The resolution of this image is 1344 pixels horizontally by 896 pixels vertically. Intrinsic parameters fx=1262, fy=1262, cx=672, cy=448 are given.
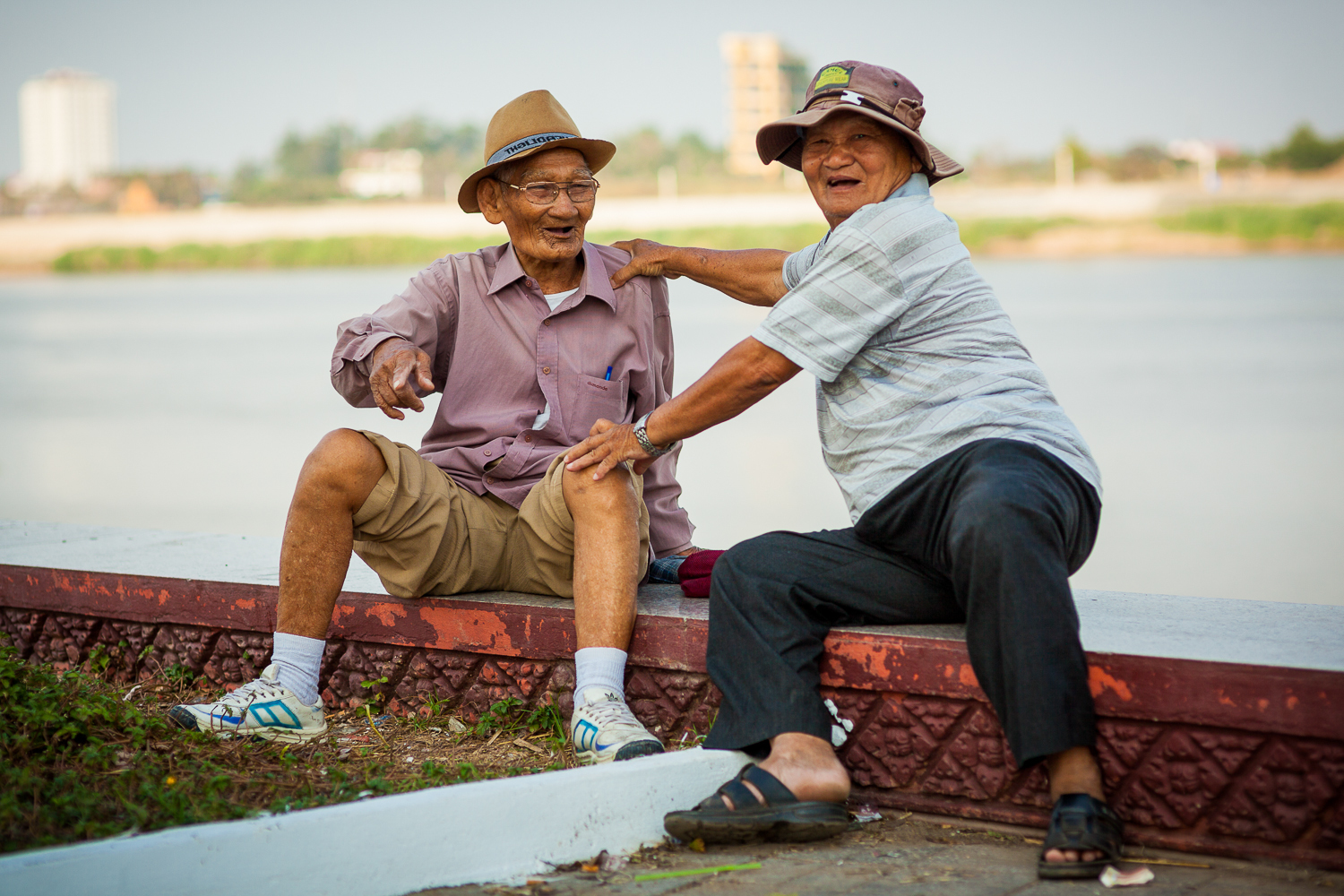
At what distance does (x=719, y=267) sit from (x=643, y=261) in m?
0.19

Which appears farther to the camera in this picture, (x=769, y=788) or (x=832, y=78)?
(x=832, y=78)

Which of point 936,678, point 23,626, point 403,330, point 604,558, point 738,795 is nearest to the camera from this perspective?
point 738,795

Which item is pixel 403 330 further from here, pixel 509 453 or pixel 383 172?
pixel 383 172

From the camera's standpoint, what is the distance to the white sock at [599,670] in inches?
101

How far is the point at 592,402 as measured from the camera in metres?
3.02

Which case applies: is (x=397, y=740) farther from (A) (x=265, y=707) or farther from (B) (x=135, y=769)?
(B) (x=135, y=769)

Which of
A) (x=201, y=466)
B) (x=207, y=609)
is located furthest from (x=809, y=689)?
(x=201, y=466)

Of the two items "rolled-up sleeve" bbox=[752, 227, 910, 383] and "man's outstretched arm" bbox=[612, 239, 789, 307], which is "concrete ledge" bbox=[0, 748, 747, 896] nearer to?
"rolled-up sleeve" bbox=[752, 227, 910, 383]

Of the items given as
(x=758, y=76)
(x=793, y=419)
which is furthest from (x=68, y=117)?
(x=793, y=419)

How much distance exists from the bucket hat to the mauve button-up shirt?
61 centimetres

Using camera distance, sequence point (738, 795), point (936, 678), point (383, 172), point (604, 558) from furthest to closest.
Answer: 1. point (383, 172)
2. point (604, 558)
3. point (936, 678)
4. point (738, 795)

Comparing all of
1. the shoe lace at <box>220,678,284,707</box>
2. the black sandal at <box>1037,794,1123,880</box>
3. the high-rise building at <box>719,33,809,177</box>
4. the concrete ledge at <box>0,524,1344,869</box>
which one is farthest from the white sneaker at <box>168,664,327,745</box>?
the high-rise building at <box>719,33,809,177</box>

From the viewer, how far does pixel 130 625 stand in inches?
130

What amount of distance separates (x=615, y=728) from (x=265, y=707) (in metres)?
0.75
